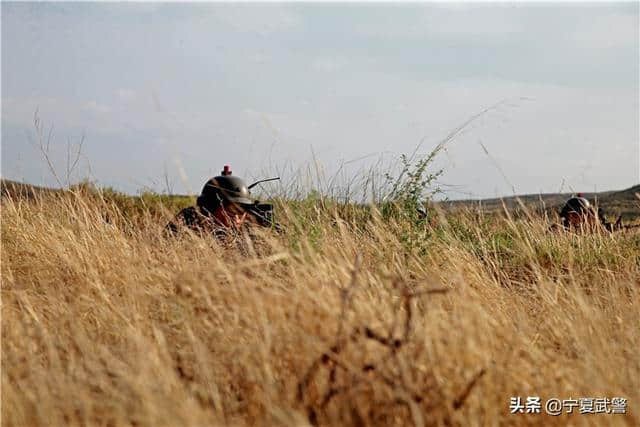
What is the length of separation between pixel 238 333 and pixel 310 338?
1.48ft

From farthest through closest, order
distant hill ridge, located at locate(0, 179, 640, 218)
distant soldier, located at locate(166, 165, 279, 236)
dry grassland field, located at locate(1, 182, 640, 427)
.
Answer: distant hill ridge, located at locate(0, 179, 640, 218) → distant soldier, located at locate(166, 165, 279, 236) → dry grassland field, located at locate(1, 182, 640, 427)

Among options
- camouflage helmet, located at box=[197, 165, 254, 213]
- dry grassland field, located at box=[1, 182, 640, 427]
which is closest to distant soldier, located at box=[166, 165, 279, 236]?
camouflage helmet, located at box=[197, 165, 254, 213]

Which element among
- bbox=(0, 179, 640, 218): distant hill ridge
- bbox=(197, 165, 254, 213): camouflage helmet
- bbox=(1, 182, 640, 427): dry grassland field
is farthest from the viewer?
bbox=(0, 179, 640, 218): distant hill ridge

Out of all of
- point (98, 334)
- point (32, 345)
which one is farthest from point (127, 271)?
point (32, 345)

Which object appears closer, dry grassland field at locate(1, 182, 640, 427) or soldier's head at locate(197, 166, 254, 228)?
dry grassland field at locate(1, 182, 640, 427)

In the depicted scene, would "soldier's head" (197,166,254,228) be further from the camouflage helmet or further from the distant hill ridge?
the distant hill ridge

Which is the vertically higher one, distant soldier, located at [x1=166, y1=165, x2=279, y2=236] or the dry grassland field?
distant soldier, located at [x1=166, y1=165, x2=279, y2=236]

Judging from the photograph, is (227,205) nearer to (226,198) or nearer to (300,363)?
(226,198)

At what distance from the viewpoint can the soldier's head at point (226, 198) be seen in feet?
20.9

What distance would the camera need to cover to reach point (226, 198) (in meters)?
6.54

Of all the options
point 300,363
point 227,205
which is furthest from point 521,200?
point 300,363

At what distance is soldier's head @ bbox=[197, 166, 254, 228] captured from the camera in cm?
638

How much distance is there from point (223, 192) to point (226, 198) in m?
0.07

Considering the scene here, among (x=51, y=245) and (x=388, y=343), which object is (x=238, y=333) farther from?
(x=51, y=245)
